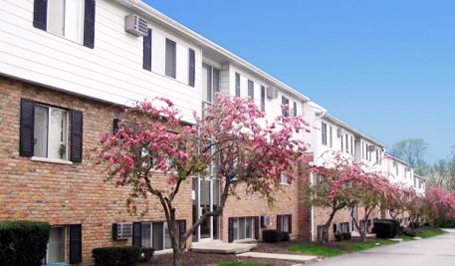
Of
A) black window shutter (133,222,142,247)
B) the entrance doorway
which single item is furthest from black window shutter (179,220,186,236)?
black window shutter (133,222,142,247)

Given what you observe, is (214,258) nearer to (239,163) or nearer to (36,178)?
(239,163)

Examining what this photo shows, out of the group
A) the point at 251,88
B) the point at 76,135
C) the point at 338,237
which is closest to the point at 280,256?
the point at 251,88

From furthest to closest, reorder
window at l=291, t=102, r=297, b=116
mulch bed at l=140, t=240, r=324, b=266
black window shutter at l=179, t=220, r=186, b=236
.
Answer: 1. window at l=291, t=102, r=297, b=116
2. black window shutter at l=179, t=220, r=186, b=236
3. mulch bed at l=140, t=240, r=324, b=266

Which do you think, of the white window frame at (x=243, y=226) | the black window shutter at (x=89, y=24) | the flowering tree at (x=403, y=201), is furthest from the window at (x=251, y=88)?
the flowering tree at (x=403, y=201)

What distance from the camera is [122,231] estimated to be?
1730cm

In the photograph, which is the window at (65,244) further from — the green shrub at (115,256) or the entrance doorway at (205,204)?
the entrance doorway at (205,204)

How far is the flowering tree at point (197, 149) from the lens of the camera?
13859 millimetres

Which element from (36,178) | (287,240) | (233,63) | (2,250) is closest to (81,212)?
(36,178)

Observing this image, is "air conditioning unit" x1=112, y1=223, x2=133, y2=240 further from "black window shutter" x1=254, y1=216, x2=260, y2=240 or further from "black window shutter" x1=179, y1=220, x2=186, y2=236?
"black window shutter" x1=254, y1=216, x2=260, y2=240

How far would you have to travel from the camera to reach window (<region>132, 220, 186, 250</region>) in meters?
18.0

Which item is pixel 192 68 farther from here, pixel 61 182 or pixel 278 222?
pixel 278 222

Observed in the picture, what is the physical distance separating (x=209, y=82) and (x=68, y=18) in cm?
948

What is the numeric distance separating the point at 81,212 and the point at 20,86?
144 inches

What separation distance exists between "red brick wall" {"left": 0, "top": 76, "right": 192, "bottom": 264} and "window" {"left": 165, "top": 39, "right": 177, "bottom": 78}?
326cm
